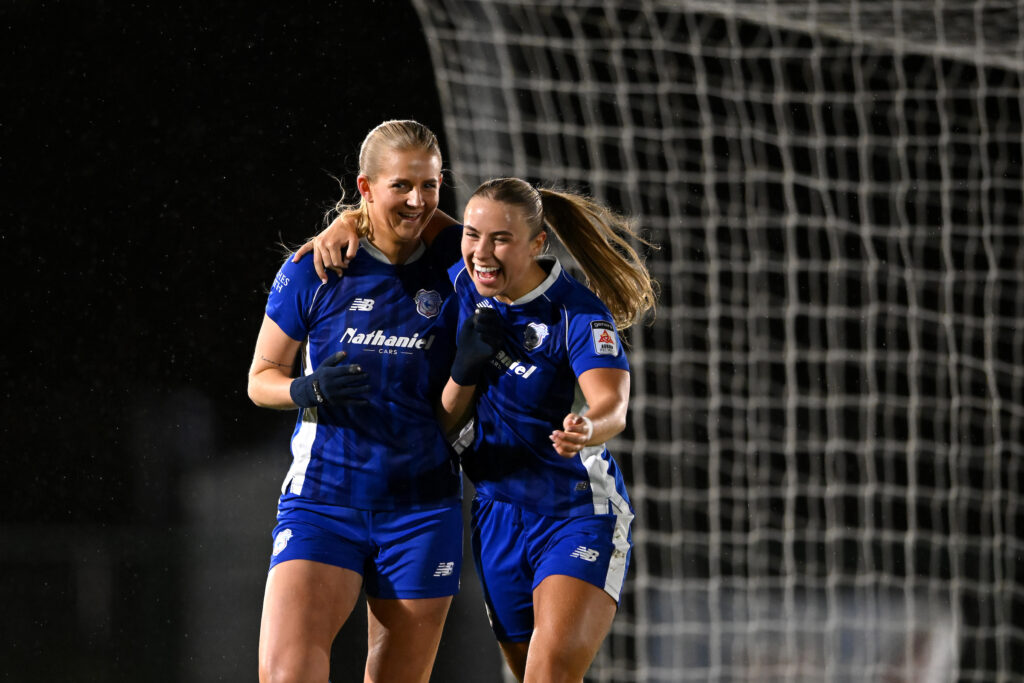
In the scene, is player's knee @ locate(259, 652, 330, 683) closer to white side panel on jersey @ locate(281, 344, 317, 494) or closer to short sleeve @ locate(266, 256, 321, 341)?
white side panel on jersey @ locate(281, 344, 317, 494)

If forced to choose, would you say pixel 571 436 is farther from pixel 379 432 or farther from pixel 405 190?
pixel 405 190

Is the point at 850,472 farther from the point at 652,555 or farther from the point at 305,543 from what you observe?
the point at 305,543

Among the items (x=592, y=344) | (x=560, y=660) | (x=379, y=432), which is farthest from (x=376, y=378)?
(x=560, y=660)

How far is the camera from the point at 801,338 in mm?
6055

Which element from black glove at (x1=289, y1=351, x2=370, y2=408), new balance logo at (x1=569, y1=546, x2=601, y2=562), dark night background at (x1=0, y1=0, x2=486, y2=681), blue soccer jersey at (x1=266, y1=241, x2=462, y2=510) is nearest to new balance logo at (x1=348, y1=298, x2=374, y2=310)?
blue soccer jersey at (x1=266, y1=241, x2=462, y2=510)

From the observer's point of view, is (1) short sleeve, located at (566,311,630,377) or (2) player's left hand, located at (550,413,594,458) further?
(1) short sleeve, located at (566,311,630,377)

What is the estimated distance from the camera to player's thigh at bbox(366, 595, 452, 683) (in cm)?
229

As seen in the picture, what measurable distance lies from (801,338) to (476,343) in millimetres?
4195

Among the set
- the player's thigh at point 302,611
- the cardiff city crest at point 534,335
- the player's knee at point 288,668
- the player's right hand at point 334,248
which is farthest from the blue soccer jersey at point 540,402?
the player's knee at point 288,668

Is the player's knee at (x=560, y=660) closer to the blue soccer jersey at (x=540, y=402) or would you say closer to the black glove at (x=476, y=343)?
the blue soccer jersey at (x=540, y=402)

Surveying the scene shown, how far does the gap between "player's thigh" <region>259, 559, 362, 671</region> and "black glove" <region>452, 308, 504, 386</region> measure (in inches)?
18.1

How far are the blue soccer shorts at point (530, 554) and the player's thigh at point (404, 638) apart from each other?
0.13 meters

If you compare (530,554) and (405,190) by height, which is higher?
(405,190)

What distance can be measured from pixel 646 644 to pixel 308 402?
303 centimetres
